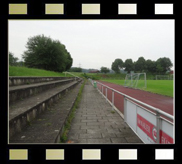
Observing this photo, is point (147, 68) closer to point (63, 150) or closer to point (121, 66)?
point (121, 66)

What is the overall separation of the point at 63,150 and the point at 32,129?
124 cm

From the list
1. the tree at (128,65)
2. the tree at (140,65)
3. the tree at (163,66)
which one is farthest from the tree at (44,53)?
the tree at (128,65)

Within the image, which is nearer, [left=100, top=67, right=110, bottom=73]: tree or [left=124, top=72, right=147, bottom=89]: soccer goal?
[left=124, top=72, right=147, bottom=89]: soccer goal

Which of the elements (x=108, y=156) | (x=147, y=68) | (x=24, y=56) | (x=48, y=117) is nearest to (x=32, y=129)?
(x=48, y=117)

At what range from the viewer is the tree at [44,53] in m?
19.7

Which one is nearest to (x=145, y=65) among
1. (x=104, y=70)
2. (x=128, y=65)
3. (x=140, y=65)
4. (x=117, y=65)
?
(x=140, y=65)

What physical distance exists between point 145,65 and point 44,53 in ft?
187

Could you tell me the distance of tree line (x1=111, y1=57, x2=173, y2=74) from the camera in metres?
57.1

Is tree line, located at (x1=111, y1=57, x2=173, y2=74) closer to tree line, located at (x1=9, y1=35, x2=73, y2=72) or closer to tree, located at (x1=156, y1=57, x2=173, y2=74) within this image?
tree, located at (x1=156, y1=57, x2=173, y2=74)

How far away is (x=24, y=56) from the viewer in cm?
2277

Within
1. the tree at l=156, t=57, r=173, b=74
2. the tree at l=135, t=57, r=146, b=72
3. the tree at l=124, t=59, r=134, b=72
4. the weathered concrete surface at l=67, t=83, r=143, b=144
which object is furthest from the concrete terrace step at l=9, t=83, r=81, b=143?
the tree at l=124, t=59, r=134, b=72

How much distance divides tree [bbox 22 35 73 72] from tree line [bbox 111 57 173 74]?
4696 cm

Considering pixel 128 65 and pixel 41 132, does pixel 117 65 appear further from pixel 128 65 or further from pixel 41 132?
pixel 41 132

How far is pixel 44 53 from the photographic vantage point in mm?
19766
